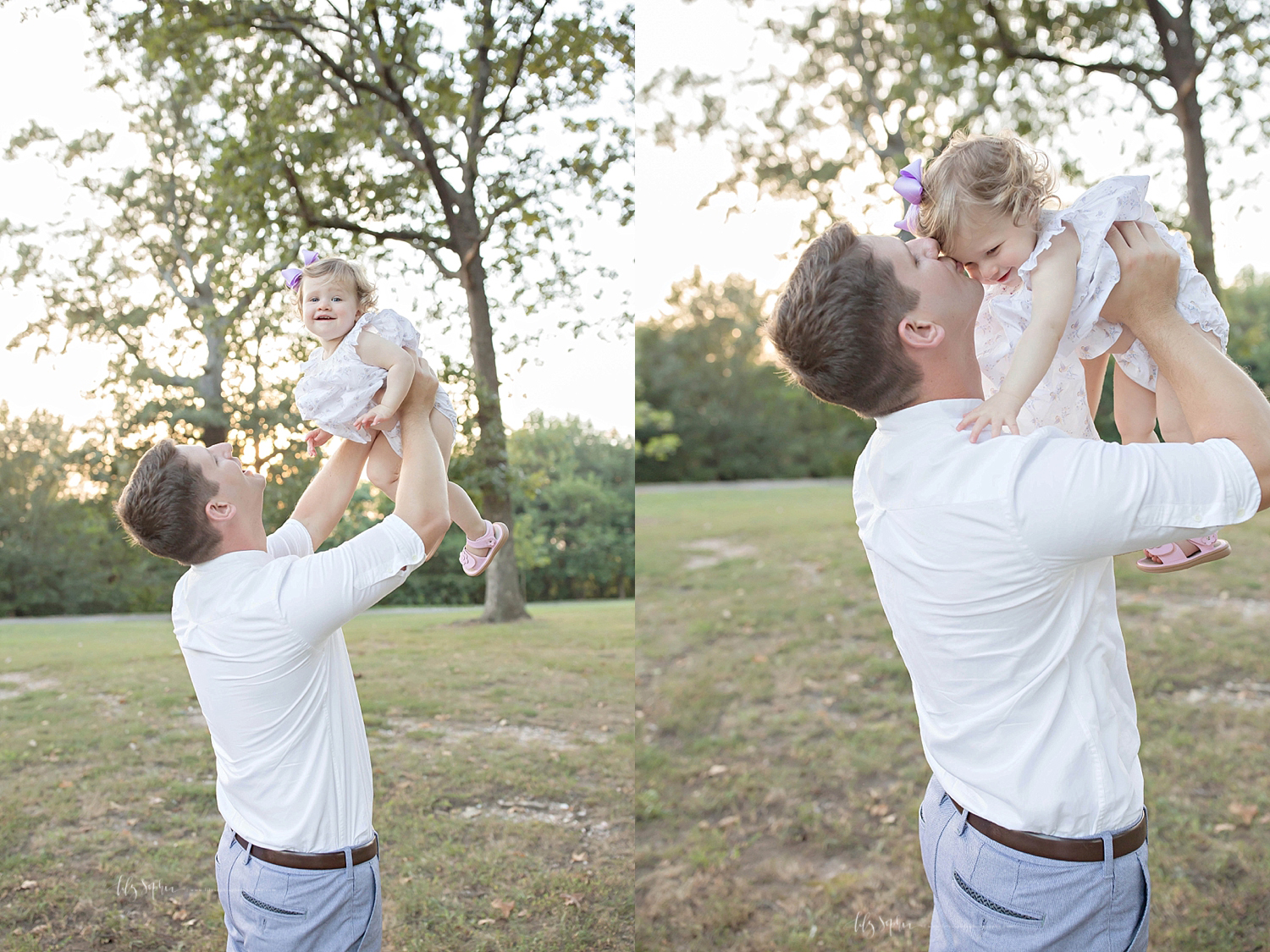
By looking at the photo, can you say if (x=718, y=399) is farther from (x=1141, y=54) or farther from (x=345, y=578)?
(x=345, y=578)

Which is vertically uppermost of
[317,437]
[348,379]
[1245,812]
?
[348,379]

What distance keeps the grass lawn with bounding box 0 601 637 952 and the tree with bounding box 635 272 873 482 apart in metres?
8.21

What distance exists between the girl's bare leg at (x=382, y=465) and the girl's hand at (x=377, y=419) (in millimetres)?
113

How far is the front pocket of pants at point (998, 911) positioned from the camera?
1.38 meters

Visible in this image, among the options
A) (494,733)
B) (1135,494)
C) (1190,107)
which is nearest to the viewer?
(1135,494)

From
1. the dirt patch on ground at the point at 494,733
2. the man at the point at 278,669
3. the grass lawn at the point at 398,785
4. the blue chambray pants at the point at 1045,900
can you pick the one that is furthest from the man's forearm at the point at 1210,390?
the dirt patch on ground at the point at 494,733

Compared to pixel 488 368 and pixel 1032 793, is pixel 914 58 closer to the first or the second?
pixel 488 368

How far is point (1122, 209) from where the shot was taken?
4.86 ft

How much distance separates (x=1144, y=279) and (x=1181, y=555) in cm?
59

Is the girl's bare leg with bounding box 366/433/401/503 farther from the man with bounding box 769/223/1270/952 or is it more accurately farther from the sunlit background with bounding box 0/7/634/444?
the sunlit background with bounding box 0/7/634/444

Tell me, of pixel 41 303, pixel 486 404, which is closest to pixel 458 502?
pixel 486 404

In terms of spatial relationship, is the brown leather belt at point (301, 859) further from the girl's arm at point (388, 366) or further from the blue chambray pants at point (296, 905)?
the girl's arm at point (388, 366)

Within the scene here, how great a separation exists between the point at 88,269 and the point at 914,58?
496 cm

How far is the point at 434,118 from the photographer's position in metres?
4.84
